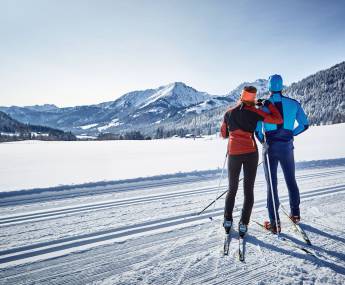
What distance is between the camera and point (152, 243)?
4.46 meters

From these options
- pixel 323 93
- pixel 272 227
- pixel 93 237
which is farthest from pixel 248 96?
pixel 323 93

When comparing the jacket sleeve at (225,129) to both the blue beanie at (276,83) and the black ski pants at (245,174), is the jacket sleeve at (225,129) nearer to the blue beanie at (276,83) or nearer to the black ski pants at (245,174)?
the black ski pants at (245,174)

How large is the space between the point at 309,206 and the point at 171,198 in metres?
3.04

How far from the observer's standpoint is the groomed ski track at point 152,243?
3.55 meters

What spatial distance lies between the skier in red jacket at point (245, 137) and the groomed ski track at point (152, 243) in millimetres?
721

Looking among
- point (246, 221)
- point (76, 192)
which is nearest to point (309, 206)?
point (246, 221)

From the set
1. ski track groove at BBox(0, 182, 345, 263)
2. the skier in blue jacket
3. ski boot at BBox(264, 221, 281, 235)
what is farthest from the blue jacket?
ski track groove at BBox(0, 182, 345, 263)

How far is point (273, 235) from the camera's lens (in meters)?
4.71

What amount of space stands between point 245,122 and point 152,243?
2.29m

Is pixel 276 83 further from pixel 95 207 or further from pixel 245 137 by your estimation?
pixel 95 207

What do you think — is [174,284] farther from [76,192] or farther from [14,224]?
[76,192]

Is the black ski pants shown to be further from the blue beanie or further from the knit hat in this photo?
the blue beanie

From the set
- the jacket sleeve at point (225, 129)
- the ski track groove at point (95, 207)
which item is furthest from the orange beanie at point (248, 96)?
the ski track groove at point (95, 207)

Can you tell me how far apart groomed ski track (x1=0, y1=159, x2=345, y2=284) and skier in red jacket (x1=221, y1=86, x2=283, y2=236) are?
2.37ft
